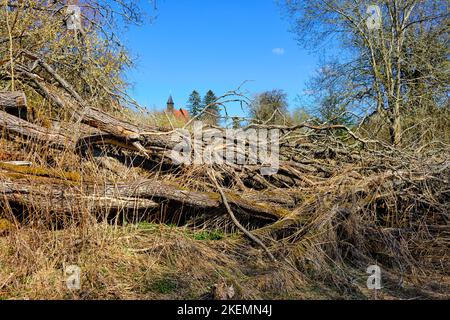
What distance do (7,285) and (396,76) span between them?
10.2 meters

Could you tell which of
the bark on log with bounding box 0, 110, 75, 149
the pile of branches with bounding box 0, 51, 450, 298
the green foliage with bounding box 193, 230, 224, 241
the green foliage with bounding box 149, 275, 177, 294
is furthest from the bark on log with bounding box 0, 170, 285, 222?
the green foliage with bounding box 149, 275, 177, 294

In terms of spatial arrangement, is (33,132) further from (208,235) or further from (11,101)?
(208,235)

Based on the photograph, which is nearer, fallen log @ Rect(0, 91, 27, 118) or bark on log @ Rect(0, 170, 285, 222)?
bark on log @ Rect(0, 170, 285, 222)

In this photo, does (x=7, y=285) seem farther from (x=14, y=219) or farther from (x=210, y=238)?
(x=210, y=238)

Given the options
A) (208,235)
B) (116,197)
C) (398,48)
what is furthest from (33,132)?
(398,48)

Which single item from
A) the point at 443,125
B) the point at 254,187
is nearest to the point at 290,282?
the point at 254,187

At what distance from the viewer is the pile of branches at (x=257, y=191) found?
10.7 feet

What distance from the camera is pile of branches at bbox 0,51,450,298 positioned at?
3250 millimetres

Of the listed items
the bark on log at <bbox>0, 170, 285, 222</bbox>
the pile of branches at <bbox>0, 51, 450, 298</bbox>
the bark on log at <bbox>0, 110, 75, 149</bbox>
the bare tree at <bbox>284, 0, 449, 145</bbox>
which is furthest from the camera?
the bare tree at <bbox>284, 0, 449, 145</bbox>

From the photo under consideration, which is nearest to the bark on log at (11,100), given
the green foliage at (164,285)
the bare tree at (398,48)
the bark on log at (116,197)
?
the bark on log at (116,197)

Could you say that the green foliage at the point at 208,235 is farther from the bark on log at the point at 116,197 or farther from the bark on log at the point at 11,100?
the bark on log at the point at 11,100

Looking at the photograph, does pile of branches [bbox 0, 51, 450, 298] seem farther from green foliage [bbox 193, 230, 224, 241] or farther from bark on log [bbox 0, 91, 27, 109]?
green foliage [bbox 193, 230, 224, 241]
